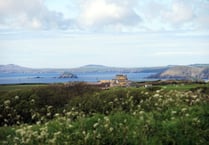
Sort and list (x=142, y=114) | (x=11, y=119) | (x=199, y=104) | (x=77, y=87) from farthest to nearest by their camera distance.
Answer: (x=77, y=87), (x=11, y=119), (x=199, y=104), (x=142, y=114)

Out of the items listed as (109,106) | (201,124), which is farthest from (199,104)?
(109,106)

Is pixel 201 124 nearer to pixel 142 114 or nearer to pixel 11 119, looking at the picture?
pixel 142 114

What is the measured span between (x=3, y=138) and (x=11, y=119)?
89.9 inches

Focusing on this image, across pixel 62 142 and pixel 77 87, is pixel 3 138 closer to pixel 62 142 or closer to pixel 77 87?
pixel 62 142

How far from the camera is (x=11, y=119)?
11.7m

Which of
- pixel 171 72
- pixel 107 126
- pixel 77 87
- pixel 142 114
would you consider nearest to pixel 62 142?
pixel 107 126

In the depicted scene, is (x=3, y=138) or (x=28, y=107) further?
(x=28, y=107)

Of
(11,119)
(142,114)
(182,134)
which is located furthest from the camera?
(11,119)

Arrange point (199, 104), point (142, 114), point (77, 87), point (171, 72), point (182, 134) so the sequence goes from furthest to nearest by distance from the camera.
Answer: point (171, 72)
point (77, 87)
point (199, 104)
point (142, 114)
point (182, 134)

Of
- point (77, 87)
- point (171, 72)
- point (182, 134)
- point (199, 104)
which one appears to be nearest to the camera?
point (182, 134)

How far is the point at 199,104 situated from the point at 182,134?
2.21 metres

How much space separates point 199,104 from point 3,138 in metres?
4.57

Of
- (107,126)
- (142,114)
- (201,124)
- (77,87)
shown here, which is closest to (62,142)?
(107,126)

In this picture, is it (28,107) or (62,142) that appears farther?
(28,107)
